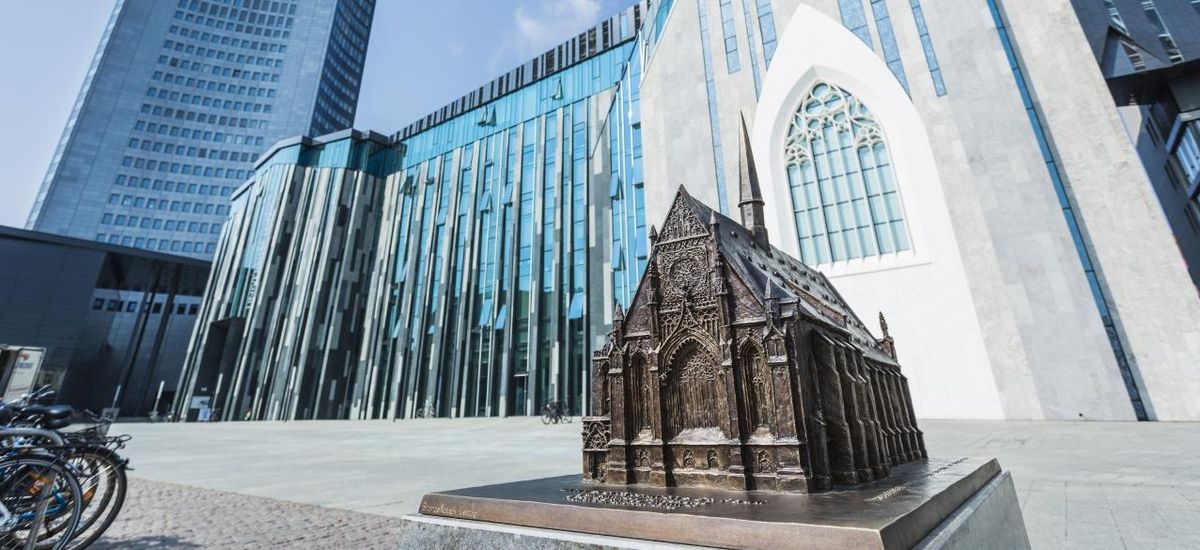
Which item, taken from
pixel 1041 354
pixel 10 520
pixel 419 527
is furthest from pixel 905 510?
pixel 1041 354

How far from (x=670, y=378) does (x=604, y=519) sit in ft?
4.15

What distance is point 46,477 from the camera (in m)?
4.48

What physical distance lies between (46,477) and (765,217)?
1000 inches

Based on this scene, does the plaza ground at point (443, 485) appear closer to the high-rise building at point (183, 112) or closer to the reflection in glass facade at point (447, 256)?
the reflection in glass facade at point (447, 256)

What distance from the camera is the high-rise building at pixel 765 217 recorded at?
58.1 feet

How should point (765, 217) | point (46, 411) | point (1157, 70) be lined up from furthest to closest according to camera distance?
1. point (765, 217)
2. point (1157, 70)
3. point (46, 411)

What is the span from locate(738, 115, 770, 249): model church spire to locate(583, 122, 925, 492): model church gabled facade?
1.00m

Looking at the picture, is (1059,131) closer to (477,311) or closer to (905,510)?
(905,510)

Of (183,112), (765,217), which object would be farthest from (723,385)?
(183,112)

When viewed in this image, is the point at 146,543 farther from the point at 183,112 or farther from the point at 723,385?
the point at 183,112

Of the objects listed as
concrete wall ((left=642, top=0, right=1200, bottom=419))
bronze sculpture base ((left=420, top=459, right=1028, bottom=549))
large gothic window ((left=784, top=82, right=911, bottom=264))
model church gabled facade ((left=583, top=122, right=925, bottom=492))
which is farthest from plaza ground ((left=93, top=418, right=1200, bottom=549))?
large gothic window ((left=784, top=82, right=911, bottom=264))

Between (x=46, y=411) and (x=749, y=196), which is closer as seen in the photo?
(x=749, y=196)

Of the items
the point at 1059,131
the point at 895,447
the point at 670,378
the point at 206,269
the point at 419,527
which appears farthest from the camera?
the point at 206,269

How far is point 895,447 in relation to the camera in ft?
13.9
